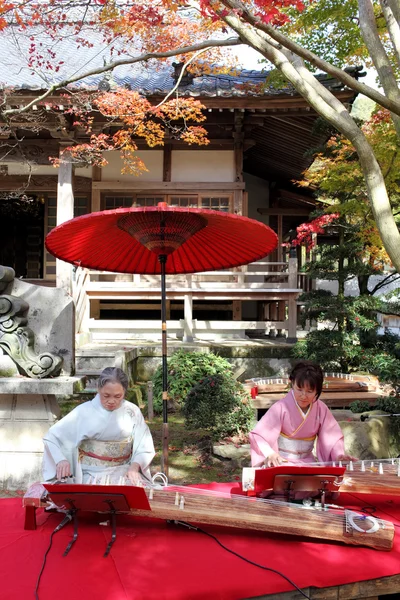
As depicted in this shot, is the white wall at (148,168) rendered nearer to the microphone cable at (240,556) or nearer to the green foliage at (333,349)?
the green foliage at (333,349)

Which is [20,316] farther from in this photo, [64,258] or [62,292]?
[64,258]

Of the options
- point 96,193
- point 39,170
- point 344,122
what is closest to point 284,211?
point 96,193

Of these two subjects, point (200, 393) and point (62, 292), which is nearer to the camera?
point (62, 292)

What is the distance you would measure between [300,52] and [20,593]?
4.04 metres

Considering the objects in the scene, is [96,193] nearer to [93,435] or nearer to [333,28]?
[333,28]

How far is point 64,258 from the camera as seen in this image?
4074 millimetres

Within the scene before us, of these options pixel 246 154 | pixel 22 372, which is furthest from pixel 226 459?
pixel 246 154

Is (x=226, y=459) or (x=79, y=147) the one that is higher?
(x=79, y=147)

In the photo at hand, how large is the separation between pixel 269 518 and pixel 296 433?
0.90 m

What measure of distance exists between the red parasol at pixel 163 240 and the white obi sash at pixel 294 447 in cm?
90

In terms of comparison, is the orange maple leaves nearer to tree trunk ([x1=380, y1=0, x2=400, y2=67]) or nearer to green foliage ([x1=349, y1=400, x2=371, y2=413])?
tree trunk ([x1=380, y1=0, x2=400, y2=67])

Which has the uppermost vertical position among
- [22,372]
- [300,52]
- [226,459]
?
[300,52]

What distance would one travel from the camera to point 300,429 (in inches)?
143

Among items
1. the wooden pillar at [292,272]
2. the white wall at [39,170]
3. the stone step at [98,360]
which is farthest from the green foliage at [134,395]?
the white wall at [39,170]
